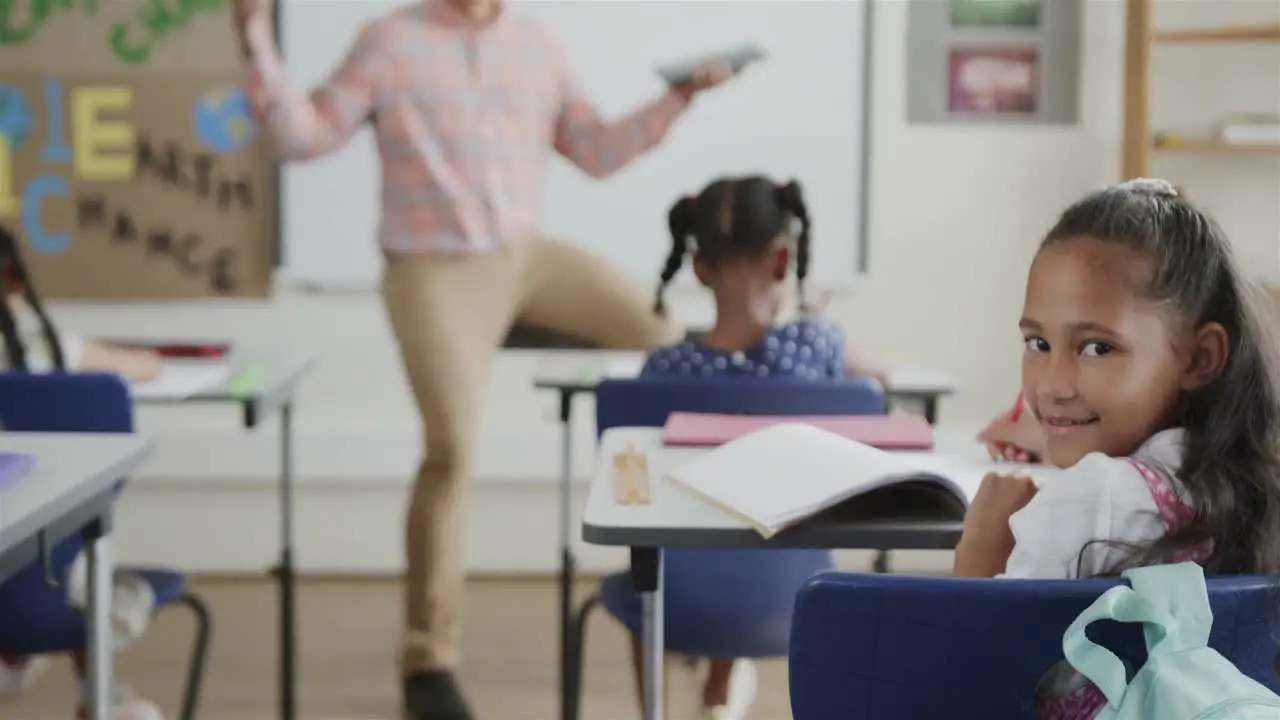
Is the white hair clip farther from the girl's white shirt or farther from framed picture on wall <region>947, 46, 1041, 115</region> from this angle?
framed picture on wall <region>947, 46, 1041, 115</region>

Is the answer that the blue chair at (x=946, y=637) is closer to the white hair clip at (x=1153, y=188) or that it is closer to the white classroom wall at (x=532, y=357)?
the white hair clip at (x=1153, y=188)

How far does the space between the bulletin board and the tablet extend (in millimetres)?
1088

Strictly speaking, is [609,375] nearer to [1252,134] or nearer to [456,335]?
[456,335]

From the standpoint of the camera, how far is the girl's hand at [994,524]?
114 centimetres

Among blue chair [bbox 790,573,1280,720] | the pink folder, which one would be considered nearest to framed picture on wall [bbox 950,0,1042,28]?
the pink folder

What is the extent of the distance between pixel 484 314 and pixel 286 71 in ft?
3.47

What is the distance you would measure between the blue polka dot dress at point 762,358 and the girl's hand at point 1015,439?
18.9 inches

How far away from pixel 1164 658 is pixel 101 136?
11.2 feet

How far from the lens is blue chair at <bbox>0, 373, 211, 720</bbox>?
1940 millimetres

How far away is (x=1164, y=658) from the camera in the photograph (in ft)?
2.82

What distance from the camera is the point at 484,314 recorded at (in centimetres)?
313

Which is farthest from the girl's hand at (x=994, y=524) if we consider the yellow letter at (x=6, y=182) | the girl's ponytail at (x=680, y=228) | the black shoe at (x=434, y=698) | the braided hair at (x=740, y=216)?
the yellow letter at (x=6, y=182)

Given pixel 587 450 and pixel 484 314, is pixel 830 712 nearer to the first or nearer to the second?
pixel 484 314

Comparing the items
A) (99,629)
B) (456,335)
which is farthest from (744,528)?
(456,335)
